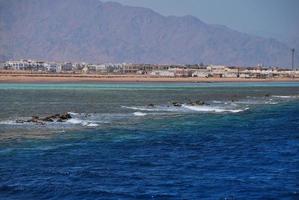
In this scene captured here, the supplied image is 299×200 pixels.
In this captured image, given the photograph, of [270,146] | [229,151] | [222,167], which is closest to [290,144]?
[270,146]

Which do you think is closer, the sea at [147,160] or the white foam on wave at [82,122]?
the sea at [147,160]

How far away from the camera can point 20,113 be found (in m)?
53.6

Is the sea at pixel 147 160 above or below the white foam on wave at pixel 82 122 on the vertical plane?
above

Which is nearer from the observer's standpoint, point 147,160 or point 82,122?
point 147,160

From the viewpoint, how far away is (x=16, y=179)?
76.3 ft

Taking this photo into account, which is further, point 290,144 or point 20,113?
point 20,113

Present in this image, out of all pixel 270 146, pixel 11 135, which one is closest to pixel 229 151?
pixel 270 146

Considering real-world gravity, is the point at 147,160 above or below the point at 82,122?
above

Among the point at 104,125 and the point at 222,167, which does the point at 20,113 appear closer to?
the point at 104,125

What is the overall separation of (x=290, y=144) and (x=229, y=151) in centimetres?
436

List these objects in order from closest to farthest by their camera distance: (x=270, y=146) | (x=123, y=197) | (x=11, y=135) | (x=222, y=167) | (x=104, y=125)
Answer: (x=123, y=197) < (x=222, y=167) < (x=270, y=146) < (x=11, y=135) < (x=104, y=125)

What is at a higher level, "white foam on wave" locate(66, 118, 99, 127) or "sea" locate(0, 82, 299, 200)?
"sea" locate(0, 82, 299, 200)

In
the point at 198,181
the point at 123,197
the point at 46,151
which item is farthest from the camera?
the point at 46,151

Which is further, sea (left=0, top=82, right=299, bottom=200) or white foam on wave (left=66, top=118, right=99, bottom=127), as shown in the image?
white foam on wave (left=66, top=118, right=99, bottom=127)
